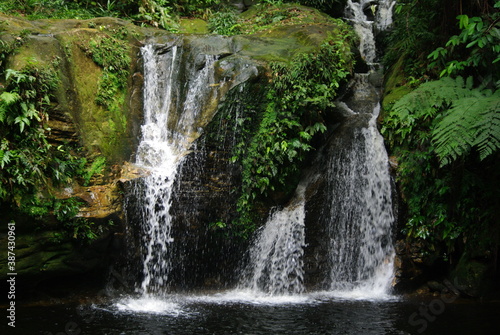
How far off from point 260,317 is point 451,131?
3.89 meters

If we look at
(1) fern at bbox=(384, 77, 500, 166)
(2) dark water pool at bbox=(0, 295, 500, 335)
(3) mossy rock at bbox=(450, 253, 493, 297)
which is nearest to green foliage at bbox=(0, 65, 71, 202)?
(2) dark water pool at bbox=(0, 295, 500, 335)

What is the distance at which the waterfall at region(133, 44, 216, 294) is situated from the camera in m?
6.89

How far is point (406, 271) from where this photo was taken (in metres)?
7.07

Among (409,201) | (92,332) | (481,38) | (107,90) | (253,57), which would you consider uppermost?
(253,57)

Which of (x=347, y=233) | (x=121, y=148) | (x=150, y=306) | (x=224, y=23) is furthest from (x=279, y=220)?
(x=224, y=23)

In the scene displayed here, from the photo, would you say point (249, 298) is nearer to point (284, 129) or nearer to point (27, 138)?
point (284, 129)

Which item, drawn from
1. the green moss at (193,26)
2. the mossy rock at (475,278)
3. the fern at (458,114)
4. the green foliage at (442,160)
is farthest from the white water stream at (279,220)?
the green moss at (193,26)

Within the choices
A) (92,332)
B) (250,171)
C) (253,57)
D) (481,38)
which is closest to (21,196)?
(92,332)

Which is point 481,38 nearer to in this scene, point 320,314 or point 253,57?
point 253,57

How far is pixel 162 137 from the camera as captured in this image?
25.9 feet

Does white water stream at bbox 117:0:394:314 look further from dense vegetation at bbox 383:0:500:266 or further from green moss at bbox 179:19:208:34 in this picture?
green moss at bbox 179:19:208:34

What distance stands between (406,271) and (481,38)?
4.17m

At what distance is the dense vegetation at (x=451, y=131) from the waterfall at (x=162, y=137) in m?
4.02

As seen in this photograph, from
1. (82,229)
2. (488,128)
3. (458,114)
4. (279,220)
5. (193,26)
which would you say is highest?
(193,26)
